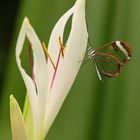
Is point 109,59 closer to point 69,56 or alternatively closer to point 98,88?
point 69,56

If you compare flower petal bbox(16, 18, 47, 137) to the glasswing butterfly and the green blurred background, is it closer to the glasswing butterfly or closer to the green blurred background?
the glasswing butterfly

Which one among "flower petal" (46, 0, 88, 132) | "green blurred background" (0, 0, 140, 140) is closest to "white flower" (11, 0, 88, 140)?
"flower petal" (46, 0, 88, 132)

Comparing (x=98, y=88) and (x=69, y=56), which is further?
(x=98, y=88)

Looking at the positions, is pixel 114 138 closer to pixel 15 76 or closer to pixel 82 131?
pixel 82 131

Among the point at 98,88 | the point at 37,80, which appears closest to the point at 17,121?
the point at 37,80

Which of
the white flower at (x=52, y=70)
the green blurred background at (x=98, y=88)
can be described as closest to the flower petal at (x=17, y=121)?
the white flower at (x=52, y=70)

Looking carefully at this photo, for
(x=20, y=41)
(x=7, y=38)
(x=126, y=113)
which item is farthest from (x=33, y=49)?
(x=7, y=38)
